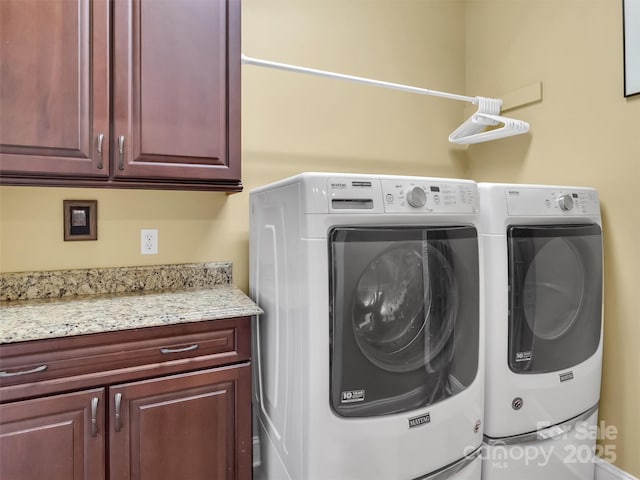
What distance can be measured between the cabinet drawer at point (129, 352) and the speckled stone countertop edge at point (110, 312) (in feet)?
0.10

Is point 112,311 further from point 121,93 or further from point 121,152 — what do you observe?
point 121,93

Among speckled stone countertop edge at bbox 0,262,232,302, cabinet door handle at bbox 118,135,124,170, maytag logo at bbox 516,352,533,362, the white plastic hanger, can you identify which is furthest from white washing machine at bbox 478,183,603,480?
cabinet door handle at bbox 118,135,124,170

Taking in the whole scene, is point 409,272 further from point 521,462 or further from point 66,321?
point 66,321

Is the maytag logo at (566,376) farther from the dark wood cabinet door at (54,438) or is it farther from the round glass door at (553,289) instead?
the dark wood cabinet door at (54,438)

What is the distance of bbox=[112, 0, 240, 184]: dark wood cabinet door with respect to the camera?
141 cm

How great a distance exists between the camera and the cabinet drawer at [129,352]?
1131 mm

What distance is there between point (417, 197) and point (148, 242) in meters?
1.27

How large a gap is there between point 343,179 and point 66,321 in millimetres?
1005

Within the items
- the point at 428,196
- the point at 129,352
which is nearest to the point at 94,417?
the point at 129,352

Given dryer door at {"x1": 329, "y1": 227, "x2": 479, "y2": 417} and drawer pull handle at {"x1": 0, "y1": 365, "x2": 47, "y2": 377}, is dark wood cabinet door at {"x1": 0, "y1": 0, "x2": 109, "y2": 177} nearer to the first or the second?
drawer pull handle at {"x1": 0, "y1": 365, "x2": 47, "y2": 377}

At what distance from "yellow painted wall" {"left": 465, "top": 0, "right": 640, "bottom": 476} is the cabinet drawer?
1.69 meters

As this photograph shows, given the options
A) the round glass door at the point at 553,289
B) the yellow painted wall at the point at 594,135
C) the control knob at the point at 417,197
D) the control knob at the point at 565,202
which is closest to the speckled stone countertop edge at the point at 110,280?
the control knob at the point at 417,197

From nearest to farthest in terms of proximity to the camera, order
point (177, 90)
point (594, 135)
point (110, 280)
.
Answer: point (177, 90)
point (110, 280)
point (594, 135)

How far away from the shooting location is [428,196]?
50.3 inches
